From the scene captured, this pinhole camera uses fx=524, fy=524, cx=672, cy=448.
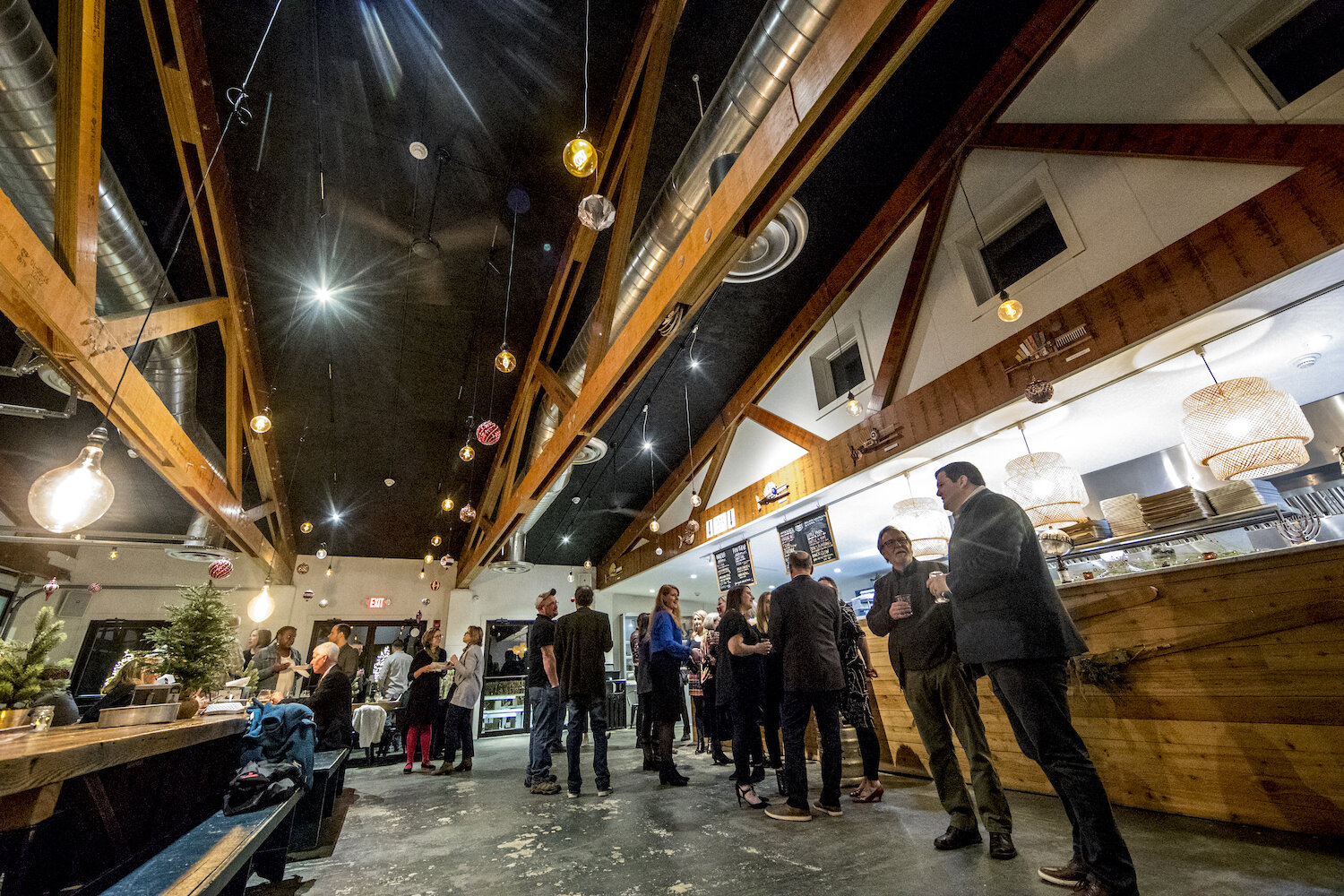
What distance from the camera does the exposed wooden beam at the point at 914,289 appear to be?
4730 millimetres

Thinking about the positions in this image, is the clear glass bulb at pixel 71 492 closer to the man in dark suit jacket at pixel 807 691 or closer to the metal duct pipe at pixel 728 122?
the metal duct pipe at pixel 728 122

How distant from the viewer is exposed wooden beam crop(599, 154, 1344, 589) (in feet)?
8.75

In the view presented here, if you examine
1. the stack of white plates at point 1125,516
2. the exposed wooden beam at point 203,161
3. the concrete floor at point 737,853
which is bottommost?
the concrete floor at point 737,853

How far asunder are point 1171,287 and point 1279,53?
127cm

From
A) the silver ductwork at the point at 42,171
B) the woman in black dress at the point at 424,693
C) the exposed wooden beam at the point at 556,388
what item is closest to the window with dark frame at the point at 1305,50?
the exposed wooden beam at the point at 556,388

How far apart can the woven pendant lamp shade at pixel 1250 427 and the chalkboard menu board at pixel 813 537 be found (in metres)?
3.42

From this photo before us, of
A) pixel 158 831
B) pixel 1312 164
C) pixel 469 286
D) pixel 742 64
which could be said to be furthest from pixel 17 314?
pixel 1312 164

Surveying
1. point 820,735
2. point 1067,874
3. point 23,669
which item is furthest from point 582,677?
point 1067,874

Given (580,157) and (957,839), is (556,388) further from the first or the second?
(957,839)

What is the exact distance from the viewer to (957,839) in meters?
2.36

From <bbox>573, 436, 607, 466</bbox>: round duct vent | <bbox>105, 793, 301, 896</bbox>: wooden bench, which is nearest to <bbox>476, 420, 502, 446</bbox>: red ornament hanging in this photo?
<bbox>573, 436, 607, 466</bbox>: round duct vent

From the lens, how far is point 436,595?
12.0 metres

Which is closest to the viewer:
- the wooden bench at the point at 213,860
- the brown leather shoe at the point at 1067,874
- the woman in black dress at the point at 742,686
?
the wooden bench at the point at 213,860

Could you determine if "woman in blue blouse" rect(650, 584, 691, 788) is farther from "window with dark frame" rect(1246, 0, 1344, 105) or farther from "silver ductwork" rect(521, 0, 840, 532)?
"window with dark frame" rect(1246, 0, 1344, 105)
